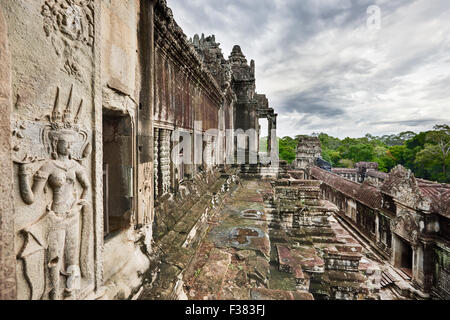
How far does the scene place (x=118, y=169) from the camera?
2604 mm

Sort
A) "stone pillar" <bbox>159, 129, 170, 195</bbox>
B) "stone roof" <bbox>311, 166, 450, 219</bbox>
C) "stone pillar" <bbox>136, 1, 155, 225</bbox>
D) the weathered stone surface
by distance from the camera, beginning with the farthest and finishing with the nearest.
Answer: "stone roof" <bbox>311, 166, 450, 219</bbox> < "stone pillar" <bbox>159, 129, 170, 195</bbox> < "stone pillar" <bbox>136, 1, 155, 225</bbox> < the weathered stone surface

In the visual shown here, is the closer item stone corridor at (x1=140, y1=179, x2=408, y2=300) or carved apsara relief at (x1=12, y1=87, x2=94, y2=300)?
carved apsara relief at (x1=12, y1=87, x2=94, y2=300)

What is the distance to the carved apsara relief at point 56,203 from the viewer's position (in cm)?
139

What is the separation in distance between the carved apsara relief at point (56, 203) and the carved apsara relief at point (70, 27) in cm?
31

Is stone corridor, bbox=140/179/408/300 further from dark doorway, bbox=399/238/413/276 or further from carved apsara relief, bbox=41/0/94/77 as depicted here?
dark doorway, bbox=399/238/413/276

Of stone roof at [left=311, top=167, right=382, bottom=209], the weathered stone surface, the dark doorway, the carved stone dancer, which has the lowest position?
the dark doorway

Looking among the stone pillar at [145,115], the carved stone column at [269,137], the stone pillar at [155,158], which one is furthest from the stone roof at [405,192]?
the stone pillar at [145,115]

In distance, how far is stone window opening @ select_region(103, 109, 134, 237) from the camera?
102 inches

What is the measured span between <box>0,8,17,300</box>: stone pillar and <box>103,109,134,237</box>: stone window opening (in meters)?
1.31

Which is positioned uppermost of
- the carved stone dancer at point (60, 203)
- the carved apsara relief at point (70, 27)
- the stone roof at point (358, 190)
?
the carved apsara relief at point (70, 27)

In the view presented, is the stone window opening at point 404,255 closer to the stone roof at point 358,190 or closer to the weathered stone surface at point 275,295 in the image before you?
the stone roof at point 358,190

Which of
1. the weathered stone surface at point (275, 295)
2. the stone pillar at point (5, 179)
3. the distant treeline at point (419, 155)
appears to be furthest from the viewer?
the distant treeline at point (419, 155)

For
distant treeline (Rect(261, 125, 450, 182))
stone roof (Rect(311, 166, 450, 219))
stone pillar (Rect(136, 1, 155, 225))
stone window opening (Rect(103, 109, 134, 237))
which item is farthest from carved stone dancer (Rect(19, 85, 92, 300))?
distant treeline (Rect(261, 125, 450, 182))
